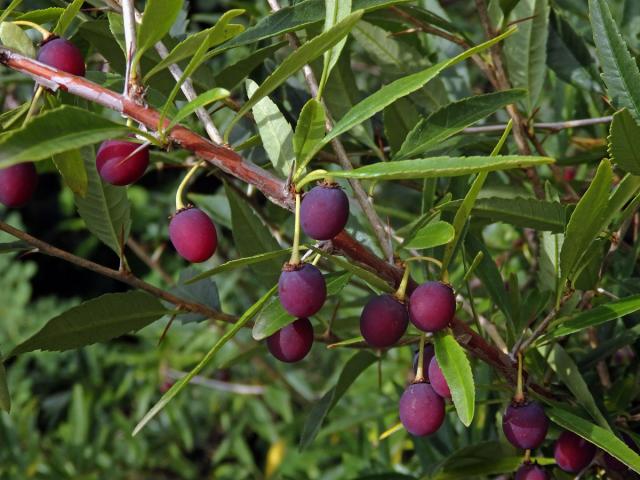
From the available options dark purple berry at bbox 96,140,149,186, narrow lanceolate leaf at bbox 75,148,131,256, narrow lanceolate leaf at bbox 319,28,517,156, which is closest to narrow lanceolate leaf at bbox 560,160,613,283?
narrow lanceolate leaf at bbox 319,28,517,156

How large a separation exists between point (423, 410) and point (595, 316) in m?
0.19

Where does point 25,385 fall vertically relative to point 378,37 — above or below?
below

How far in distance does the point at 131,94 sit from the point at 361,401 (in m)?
1.54

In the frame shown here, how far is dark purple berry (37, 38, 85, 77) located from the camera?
2.70ft

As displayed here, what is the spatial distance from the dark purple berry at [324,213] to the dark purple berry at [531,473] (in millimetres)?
369

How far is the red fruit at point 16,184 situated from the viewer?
828mm

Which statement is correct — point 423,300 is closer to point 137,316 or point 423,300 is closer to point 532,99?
point 137,316

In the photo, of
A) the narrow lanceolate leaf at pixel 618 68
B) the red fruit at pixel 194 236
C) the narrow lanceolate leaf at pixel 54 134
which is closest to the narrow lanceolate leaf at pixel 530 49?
the narrow lanceolate leaf at pixel 618 68

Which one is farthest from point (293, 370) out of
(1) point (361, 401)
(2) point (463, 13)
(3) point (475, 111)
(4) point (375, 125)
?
(3) point (475, 111)

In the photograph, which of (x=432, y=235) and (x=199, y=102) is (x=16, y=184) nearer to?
(x=199, y=102)

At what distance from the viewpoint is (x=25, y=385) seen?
2885mm

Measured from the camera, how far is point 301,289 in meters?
0.77

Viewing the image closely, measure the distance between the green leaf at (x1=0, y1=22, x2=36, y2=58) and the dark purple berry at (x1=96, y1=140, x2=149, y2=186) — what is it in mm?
119

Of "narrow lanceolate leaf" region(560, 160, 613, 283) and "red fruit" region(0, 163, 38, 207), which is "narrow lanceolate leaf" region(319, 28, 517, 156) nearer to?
"narrow lanceolate leaf" region(560, 160, 613, 283)
